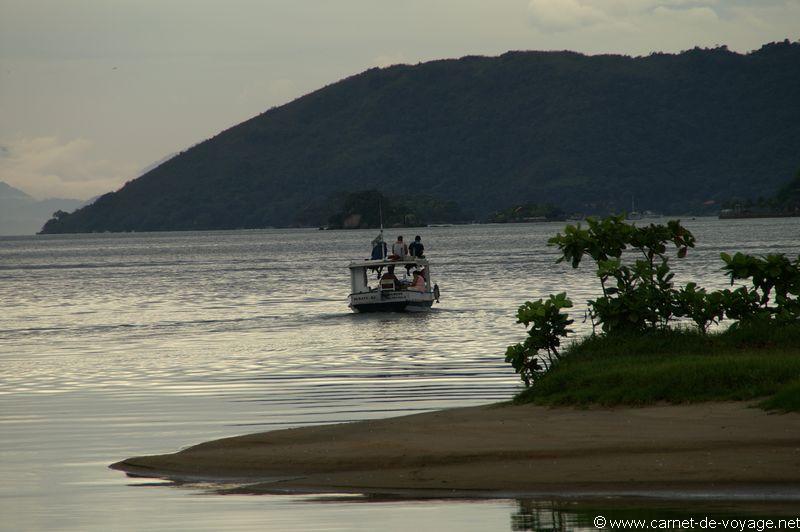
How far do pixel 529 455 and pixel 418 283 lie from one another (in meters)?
38.7

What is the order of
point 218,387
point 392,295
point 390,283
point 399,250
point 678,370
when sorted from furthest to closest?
point 390,283, point 399,250, point 392,295, point 218,387, point 678,370

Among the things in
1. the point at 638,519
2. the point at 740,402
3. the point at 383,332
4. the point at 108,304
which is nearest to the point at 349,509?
the point at 638,519

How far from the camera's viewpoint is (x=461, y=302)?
57.8m

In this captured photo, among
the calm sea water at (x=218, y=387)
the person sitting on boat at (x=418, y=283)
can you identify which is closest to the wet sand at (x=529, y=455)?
the calm sea water at (x=218, y=387)

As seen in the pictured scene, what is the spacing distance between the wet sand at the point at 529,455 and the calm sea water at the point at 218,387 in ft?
2.16

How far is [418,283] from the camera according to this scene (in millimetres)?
53531

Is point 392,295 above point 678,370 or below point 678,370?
below

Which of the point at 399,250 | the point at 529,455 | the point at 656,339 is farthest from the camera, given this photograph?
the point at 399,250

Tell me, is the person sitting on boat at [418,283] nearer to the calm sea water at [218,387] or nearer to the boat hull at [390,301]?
the boat hull at [390,301]

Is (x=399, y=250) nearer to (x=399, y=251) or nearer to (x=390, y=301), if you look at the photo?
(x=399, y=251)

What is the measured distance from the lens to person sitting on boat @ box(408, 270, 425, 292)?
2098 inches

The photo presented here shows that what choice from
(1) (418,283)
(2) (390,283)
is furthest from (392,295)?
(1) (418,283)

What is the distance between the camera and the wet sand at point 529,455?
1364cm

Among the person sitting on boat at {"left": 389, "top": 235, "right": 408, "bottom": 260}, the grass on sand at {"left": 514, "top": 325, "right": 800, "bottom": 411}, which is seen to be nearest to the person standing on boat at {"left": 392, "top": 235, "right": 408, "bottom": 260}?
the person sitting on boat at {"left": 389, "top": 235, "right": 408, "bottom": 260}
